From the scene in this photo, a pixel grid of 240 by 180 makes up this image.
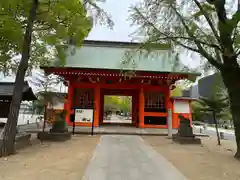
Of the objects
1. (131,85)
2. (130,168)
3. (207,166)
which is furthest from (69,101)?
(207,166)

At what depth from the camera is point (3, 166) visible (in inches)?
201

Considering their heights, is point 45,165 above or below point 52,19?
below

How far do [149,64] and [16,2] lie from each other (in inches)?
400

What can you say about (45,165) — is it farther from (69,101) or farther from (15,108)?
(69,101)

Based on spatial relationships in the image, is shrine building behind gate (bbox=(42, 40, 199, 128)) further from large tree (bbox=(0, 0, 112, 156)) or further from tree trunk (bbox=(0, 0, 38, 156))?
tree trunk (bbox=(0, 0, 38, 156))

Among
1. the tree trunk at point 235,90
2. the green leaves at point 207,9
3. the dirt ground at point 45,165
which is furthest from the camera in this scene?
the green leaves at point 207,9

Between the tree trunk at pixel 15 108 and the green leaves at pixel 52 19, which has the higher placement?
the green leaves at pixel 52 19

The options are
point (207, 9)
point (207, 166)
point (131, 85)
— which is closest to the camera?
point (207, 166)

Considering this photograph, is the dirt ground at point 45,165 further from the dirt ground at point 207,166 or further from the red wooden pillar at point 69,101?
the red wooden pillar at point 69,101

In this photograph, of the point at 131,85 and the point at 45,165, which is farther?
the point at 131,85

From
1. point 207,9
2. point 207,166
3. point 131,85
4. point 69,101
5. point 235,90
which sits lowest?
point 207,166

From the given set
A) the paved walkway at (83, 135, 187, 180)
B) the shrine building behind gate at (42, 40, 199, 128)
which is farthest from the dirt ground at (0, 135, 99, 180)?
the shrine building behind gate at (42, 40, 199, 128)

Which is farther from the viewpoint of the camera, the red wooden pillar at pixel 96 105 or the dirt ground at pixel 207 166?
the red wooden pillar at pixel 96 105

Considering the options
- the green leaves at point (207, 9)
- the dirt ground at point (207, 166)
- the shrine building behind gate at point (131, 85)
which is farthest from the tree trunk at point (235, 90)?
the shrine building behind gate at point (131, 85)
